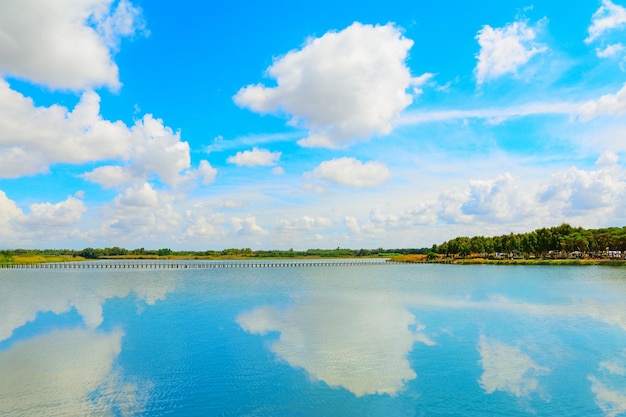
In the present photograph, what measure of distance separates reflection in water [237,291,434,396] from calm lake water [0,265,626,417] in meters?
0.13

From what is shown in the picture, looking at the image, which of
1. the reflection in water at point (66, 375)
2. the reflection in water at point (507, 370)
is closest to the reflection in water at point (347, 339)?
the reflection in water at point (507, 370)

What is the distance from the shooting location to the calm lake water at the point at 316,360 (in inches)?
808

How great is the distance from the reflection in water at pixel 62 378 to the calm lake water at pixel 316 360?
111mm

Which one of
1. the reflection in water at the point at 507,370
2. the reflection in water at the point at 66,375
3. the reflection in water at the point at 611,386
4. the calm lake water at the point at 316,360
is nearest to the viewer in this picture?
the reflection in water at the point at 611,386

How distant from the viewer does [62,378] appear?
2425 cm

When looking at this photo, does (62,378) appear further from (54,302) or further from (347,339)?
(54,302)

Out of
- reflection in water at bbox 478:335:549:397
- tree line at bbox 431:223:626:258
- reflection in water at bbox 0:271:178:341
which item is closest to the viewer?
reflection in water at bbox 478:335:549:397

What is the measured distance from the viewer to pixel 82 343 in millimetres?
33219

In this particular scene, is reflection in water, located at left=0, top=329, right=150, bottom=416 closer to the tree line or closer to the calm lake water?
the calm lake water

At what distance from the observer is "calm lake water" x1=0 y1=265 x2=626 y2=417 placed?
20.5 meters

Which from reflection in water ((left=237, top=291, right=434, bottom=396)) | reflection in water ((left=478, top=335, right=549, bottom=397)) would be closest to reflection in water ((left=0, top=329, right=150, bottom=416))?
reflection in water ((left=237, top=291, right=434, bottom=396))

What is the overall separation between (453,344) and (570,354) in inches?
306

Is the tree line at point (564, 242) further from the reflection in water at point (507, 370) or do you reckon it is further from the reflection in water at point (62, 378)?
the reflection in water at point (62, 378)

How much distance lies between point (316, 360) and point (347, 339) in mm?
6544
